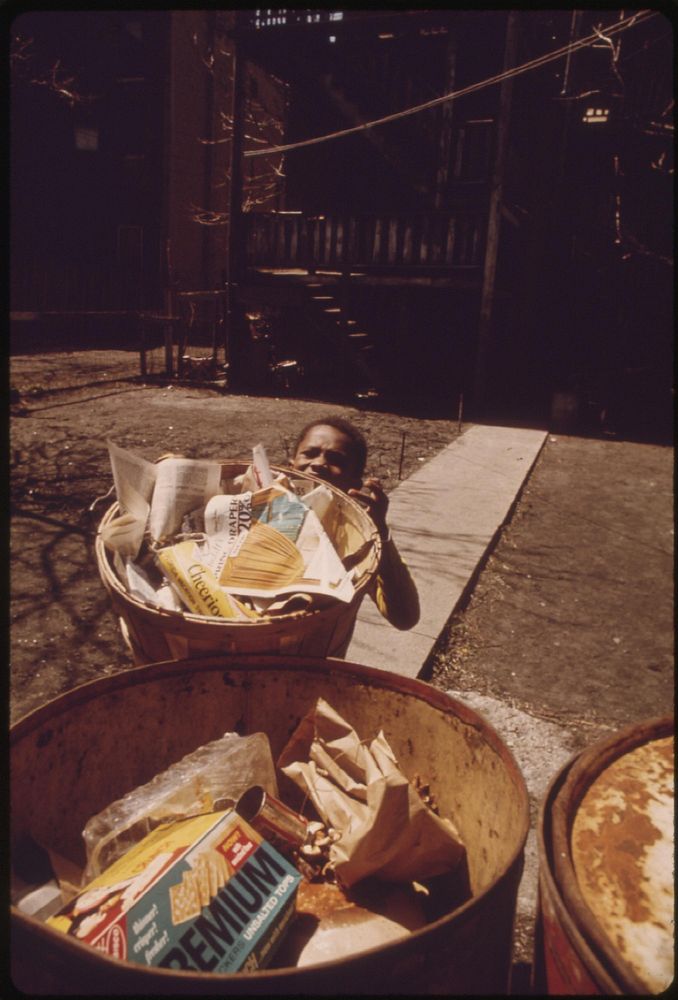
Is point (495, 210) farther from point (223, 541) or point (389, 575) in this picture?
point (223, 541)

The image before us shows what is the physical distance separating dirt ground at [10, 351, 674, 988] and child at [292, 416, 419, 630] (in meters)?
0.80

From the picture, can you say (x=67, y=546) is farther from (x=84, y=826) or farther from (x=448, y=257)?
A: (x=448, y=257)

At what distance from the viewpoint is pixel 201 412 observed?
884 centimetres

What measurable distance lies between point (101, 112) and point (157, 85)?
1.81 metres

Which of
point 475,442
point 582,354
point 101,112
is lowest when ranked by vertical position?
point 475,442

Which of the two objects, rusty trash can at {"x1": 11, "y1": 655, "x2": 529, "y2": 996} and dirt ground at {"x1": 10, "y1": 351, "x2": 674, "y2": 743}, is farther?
dirt ground at {"x1": 10, "y1": 351, "x2": 674, "y2": 743}

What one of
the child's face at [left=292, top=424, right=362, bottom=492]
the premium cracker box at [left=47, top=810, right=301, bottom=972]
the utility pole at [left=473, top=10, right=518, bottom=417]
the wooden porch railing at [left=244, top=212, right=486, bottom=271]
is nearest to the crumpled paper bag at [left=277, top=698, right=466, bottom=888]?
the premium cracker box at [left=47, top=810, right=301, bottom=972]

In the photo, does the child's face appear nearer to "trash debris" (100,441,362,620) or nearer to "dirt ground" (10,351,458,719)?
"trash debris" (100,441,362,620)

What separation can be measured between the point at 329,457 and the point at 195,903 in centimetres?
174

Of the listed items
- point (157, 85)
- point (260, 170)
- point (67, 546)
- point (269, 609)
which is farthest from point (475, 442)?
point (157, 85)

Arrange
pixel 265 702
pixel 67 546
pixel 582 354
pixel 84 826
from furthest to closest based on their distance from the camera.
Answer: pixel 582 354
pixel 67 546
pixel 265 702
pixel 84 826

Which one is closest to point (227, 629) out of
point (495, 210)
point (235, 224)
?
point (495, 210)

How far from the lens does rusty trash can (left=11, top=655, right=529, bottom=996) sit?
761mm

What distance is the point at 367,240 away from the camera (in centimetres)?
1028
